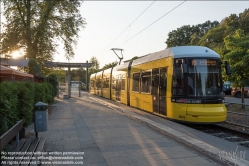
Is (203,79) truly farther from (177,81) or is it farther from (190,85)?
(177,81)

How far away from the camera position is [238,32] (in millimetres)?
16891

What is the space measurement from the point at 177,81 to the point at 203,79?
1.01 meters

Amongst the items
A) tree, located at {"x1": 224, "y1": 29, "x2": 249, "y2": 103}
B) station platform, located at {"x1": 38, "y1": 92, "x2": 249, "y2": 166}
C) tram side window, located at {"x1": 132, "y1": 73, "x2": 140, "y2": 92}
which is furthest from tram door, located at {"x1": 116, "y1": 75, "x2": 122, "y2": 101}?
station platform, located at {"x1": 38, "y1": 92, "x2": 249, "y2": 166}

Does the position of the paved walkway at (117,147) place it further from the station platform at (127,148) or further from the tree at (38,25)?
the tree at (38,25)

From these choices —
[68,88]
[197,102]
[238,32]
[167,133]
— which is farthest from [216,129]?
[68,88]

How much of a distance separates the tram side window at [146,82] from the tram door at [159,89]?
64 cm

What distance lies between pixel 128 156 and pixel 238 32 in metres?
14.6

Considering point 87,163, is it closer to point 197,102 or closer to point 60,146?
point 60,146

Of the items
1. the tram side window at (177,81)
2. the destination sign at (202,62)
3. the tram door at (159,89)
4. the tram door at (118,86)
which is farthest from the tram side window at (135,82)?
the destination sign at (202,62)

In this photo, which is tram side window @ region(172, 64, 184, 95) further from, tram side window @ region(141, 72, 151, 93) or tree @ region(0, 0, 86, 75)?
tree @ region(0, 0, 86, 75)

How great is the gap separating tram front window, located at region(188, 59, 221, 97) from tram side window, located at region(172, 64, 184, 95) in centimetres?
31

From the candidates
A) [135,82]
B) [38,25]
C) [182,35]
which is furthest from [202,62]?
[182,35]

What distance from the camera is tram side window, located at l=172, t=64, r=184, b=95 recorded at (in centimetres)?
982

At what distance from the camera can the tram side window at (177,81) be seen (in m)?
9.82
